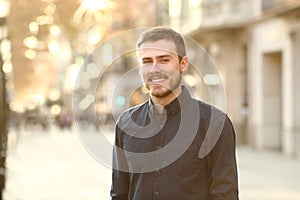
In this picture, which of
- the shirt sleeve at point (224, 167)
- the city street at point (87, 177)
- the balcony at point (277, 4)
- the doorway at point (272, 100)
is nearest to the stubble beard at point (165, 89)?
the shirt sleeve at point (224, 167)

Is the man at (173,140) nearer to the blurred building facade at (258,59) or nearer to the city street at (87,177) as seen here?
the city street at (87,177)

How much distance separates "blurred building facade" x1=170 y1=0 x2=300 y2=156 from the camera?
2378cm

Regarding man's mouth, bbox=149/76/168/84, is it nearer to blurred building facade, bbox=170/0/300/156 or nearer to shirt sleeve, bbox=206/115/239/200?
shirt sleeve, bbox=206/115/239/200

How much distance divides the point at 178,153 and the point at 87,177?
14.6m

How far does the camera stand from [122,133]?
3.62 m

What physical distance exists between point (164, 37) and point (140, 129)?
463mm

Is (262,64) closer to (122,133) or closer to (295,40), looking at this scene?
(295,40)

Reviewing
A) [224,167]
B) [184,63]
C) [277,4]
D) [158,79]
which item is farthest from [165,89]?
[277,4]

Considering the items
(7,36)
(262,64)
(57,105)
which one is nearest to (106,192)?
(7,36)

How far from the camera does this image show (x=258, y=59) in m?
27.5

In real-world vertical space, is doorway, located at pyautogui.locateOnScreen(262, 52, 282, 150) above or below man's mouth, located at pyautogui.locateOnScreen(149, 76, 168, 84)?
below

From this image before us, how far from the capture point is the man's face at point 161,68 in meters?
3.39

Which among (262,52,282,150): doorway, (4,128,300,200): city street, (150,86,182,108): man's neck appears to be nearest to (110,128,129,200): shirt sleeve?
(150,86,182,108): man's neck

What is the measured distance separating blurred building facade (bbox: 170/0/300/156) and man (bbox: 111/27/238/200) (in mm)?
18422
